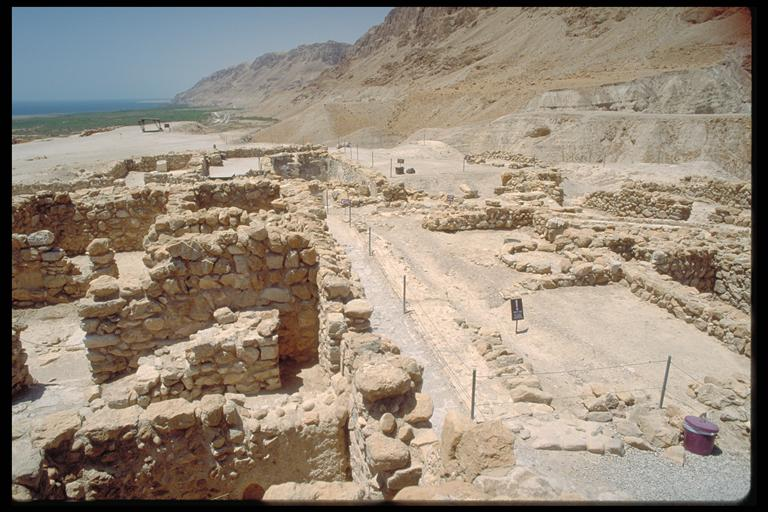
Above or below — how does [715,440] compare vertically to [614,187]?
below

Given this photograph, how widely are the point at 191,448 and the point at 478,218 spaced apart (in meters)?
14.7

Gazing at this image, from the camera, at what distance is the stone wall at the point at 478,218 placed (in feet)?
57.3

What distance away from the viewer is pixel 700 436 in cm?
524

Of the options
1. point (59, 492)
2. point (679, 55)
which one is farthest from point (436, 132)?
point (59, 492)

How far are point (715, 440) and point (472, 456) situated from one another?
3753mm

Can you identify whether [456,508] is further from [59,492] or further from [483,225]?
[483,225]

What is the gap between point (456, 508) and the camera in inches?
116

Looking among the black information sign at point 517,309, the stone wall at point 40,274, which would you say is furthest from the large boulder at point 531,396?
the stone wall at point 40,274

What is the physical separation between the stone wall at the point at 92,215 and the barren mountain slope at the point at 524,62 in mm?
36000

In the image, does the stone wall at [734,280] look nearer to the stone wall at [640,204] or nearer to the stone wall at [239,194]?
the stone wall at [640,204]

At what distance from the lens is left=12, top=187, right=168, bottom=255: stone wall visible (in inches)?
502

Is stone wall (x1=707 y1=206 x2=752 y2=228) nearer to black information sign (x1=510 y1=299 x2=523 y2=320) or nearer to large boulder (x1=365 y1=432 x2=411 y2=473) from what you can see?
black information sign (x1=510 y1=299 x2=523 y2=320)

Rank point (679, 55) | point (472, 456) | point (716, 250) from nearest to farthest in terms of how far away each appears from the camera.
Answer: point (472, 456) → point (716, 250) → point (679, 55)

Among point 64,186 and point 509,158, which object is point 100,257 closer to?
point 64,186
